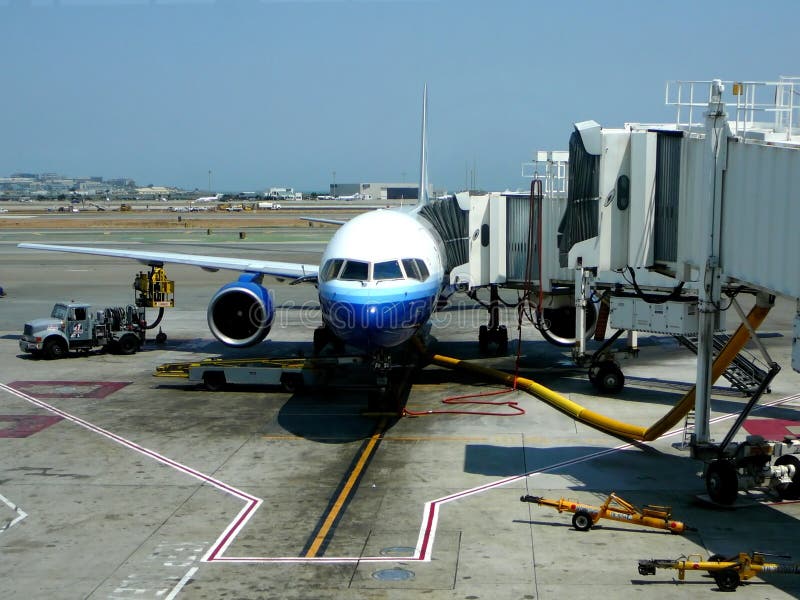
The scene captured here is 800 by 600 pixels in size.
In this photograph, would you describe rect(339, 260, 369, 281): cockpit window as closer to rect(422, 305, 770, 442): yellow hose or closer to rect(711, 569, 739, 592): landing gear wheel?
rect(422, 305, 770, 442): yellow hose

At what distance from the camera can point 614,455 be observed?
776 inches

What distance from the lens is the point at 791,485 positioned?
16.3 meters

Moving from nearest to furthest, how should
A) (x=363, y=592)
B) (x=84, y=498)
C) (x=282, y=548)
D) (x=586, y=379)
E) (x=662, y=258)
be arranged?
(x=363, y=592) < (x=282, y=548) < (x=84, y=498) < (x=662, y=258) < (x=586, y=379)

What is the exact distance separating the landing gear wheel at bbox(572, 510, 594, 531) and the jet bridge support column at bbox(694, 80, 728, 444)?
119 inches

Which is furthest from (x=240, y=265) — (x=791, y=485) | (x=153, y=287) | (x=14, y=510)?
(x=791, y=485)

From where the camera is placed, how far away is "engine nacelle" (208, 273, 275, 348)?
2819 centimetres

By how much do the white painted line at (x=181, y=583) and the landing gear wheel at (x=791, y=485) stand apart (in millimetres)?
10119

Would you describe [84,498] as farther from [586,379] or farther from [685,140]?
[586,379]

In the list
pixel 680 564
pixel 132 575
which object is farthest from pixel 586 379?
pixel 132 575

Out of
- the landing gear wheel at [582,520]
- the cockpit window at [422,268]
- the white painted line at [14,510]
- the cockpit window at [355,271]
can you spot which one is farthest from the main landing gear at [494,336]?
the white painted line at [14,510]

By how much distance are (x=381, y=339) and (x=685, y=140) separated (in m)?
7.68

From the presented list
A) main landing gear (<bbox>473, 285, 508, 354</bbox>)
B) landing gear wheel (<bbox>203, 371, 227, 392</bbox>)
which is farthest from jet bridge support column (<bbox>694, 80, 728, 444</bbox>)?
main landing gear (<bbox>473, 285, 508, 354</bbox>)

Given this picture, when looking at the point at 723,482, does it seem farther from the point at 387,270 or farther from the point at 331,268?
the point at 331,268

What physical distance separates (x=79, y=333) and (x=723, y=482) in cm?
2341
